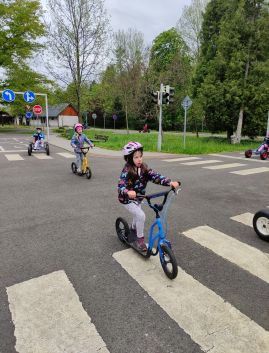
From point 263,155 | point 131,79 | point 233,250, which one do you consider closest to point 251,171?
point 263,155

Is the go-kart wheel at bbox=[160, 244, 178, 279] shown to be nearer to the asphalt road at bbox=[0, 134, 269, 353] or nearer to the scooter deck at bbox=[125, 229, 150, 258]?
the asphalt road at bbox=[0, 134, 269, 353]

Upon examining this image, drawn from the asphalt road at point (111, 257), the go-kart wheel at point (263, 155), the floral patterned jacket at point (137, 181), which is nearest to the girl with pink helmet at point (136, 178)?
the floral patterned jacket at point (137, 181)

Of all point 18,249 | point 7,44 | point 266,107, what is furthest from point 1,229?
point 7,44

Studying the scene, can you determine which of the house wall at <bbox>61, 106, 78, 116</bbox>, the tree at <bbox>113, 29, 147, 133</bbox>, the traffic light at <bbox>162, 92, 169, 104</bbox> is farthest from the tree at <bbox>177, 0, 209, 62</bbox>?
the house wall at <bbox>61, 106, 78, 116</bbox>

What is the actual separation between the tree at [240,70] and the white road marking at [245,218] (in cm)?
1766

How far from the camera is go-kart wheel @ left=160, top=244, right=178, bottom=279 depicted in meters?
3.30

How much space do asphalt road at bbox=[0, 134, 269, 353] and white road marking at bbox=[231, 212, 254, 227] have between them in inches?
5.7

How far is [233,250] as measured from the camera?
4.23 m

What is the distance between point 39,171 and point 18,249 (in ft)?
22.7

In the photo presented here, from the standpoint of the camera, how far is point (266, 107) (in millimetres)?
21438

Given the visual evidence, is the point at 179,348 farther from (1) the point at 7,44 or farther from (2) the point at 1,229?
(1) the point at 7,44

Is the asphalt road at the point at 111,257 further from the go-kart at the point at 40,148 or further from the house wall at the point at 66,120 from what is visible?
the house wall at the point at 66,120

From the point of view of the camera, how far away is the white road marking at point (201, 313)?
7.98 feet

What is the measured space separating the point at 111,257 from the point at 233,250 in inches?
75.8
